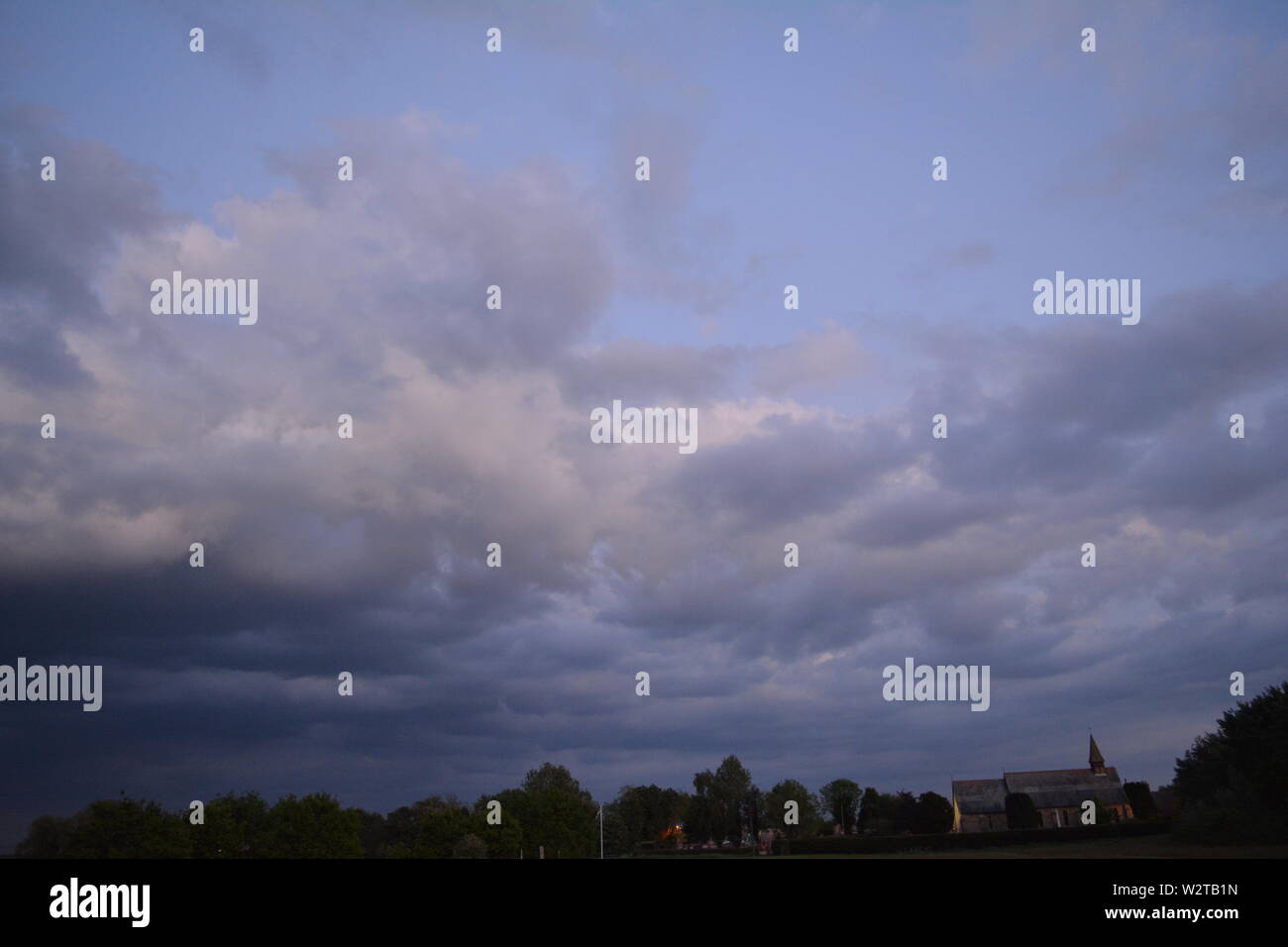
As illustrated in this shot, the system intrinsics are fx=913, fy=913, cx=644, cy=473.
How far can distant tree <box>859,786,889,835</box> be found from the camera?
276 ft

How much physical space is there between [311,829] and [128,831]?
2302 centimetres

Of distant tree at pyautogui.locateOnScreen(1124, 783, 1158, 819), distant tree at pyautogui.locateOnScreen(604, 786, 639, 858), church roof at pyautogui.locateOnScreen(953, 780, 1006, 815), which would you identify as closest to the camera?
distant tree at pyautogui.locateOnScreen(1124, 783, 1158, 819)

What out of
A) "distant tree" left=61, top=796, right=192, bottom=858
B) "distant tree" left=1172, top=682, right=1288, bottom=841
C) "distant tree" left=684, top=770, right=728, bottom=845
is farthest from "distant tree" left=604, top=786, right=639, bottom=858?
"distant tree" left=1172, top=682, right=1288, bottom=841

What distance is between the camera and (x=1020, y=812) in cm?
9388

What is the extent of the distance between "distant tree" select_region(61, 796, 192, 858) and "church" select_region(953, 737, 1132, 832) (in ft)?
245

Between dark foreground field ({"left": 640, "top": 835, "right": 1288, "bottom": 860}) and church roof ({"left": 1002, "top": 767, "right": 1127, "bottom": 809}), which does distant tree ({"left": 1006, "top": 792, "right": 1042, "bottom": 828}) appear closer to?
church roof ({"left": 1002, "top": 767, "right": 1127, "bottom": 809})

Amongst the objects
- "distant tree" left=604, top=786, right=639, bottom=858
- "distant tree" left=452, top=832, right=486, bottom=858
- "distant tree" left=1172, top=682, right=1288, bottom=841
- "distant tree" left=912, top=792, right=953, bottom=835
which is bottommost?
"distant tree" left=604, top=786, right=639, bottom=858

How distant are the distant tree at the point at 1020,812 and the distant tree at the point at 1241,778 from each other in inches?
921

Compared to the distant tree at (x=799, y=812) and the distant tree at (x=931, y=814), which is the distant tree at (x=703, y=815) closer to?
the distant tree at (x=799, y=812)

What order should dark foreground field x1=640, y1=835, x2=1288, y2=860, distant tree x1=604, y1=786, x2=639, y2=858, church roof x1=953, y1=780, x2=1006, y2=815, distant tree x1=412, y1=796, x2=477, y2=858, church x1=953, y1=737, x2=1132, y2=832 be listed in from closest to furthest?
dark foreground field x1=640, y1=835, x2=1288, y2=860
church x1=953, y1=737, x2=1132, y2=832
church roof x1=953, y1=780, x2=1006, y2=815
distant tree x1=412, y1=796, x2=477, y2=858
distant tree x1=604, y1=786, x2=639, y2=858
